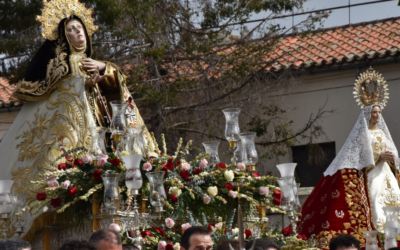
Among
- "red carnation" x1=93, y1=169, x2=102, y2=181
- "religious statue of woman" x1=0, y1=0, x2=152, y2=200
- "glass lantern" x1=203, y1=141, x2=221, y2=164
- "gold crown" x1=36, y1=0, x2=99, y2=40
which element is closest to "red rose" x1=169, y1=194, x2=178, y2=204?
"red carnation" x1=93, y1=169, x2=102, y2=181

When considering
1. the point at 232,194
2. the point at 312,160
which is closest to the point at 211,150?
the point at 232,194

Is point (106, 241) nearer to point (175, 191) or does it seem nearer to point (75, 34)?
point (175, 191)

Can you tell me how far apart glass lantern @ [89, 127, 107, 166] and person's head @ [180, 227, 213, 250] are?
1.44m

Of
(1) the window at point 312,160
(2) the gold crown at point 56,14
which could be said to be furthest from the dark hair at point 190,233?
(1) the window at point 312,160

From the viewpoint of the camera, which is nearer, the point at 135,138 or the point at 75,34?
the point at 135,138

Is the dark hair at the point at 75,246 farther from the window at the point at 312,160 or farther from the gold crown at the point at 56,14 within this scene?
the window at the point at 312,160

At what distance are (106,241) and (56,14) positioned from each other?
12.3ft

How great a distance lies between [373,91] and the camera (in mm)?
10523

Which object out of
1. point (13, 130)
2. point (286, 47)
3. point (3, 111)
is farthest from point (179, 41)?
point (13, 130)

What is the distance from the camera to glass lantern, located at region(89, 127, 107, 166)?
6.33m

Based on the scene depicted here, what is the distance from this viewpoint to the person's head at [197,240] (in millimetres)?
5094

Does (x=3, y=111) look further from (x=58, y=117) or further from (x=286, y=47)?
(x=58, y=117)

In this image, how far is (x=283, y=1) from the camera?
1275 centimetres

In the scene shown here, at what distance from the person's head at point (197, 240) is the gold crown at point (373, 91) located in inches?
228
